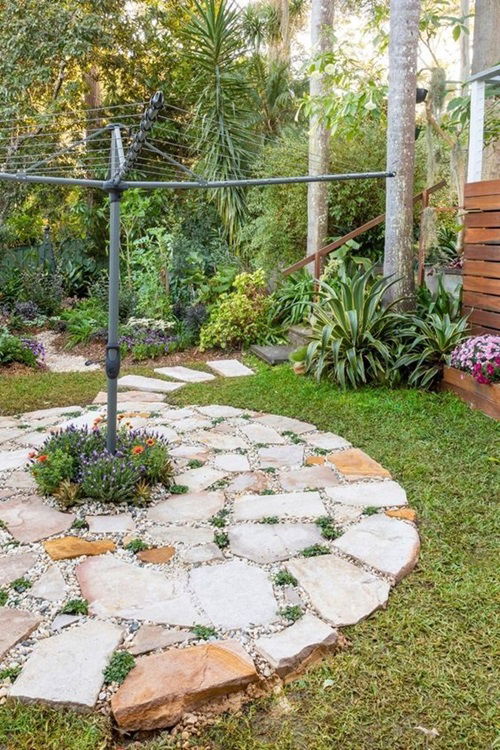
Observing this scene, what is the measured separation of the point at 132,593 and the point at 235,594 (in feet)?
1.09

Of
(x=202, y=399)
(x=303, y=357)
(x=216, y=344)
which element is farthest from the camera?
(x=216, y=344)

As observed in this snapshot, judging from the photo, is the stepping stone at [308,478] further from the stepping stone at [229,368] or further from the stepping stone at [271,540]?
the stepping stone at [229,368]

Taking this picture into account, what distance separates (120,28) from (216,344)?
5446mm

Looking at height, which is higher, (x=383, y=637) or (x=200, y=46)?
(x=200, y=46)

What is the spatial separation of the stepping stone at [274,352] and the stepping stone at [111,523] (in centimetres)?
306

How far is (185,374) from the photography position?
5.25 m

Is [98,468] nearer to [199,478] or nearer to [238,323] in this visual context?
[199,478]

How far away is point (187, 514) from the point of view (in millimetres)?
2600

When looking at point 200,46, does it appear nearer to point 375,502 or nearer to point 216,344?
point 216,344

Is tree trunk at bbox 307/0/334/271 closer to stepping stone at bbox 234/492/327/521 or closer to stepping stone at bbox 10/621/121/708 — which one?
stepping stone at bbox 234/492/327/521

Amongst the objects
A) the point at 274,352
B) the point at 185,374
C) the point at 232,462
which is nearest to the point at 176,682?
the point at 232,462

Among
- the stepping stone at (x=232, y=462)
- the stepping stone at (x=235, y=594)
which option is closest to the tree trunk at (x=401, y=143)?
the stepping stone at (x=232, y=462)

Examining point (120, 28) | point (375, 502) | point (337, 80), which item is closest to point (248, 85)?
point (120, 28)

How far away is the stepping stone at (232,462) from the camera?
10.3ft
